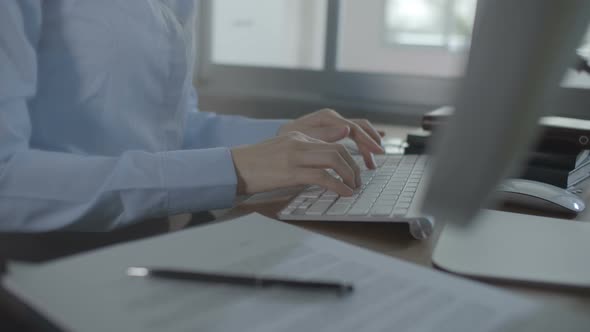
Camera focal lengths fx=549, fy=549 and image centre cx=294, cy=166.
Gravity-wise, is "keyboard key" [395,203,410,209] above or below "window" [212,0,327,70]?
below

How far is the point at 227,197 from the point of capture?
0.65 meters

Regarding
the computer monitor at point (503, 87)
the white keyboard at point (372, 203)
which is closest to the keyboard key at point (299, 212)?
the white keyboard at point (372, 203)

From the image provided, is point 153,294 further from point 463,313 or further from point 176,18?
point 176,18

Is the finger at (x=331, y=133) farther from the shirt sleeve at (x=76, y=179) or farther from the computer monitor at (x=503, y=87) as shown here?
the computer monitor at (x=503, y=87)

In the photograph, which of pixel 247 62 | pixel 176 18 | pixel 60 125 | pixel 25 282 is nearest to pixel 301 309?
pixel 25 282

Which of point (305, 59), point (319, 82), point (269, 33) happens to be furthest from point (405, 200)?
point (305, 59)

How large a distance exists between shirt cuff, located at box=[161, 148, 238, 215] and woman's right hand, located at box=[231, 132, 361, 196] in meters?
0.02

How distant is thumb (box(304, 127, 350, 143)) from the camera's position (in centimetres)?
83

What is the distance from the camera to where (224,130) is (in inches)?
41.7

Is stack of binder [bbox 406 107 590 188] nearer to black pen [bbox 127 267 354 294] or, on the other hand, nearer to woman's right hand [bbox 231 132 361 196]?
woman's right hand [bbox 231 132 361 196]

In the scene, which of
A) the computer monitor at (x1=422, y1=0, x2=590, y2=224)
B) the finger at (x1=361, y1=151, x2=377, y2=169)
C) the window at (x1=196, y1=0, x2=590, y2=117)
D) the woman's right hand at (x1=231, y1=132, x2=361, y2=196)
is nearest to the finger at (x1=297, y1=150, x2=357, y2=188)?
the woman's right hand at (x1=231, y1=132, x2=361, y2=196)

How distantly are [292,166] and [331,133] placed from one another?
22 centimetres

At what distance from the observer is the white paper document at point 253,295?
33cm

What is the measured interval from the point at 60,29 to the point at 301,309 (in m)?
0.57
